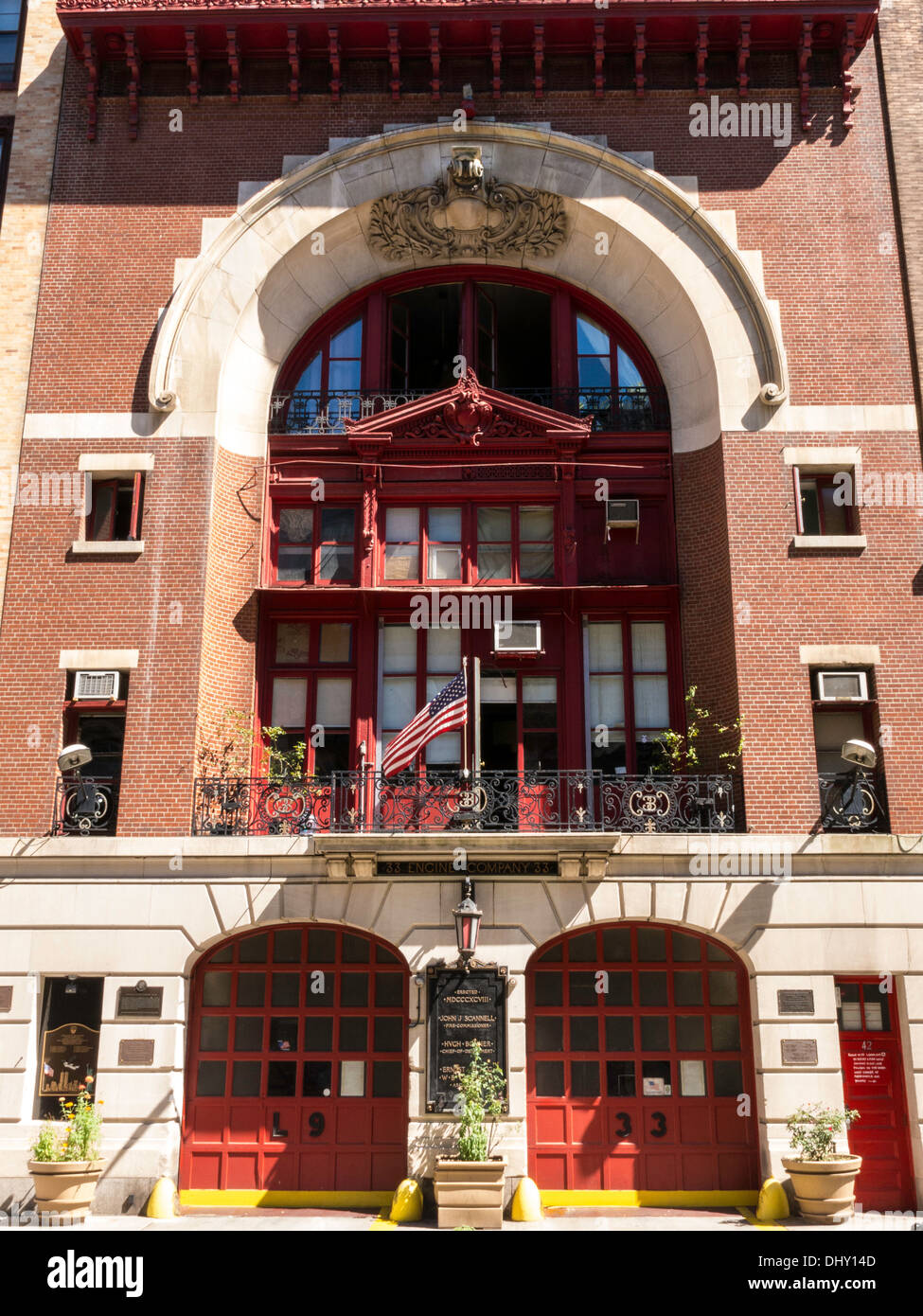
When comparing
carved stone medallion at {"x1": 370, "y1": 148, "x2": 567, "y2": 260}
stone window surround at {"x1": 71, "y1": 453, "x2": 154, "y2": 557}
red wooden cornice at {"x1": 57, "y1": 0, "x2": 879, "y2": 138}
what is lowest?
stone window surround at {"x1": 71, "y1": 453, "x2": 154, "y2": 557}

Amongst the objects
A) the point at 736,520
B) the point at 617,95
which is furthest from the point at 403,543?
the point at 617,95

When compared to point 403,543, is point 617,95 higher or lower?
higher

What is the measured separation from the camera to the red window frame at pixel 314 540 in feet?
64.7

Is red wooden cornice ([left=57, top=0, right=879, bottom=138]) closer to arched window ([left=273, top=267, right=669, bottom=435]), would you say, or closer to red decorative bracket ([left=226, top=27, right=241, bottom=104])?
red decorative bracket ([left=226, top=27, right=241, bottom=104])

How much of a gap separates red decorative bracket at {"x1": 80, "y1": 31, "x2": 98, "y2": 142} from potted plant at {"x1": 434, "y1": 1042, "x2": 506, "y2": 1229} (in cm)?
1674

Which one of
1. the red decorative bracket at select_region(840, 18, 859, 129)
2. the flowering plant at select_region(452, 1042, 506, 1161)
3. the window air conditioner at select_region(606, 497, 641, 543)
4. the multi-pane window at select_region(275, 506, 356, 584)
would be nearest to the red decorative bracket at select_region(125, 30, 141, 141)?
the multi-pane window at select_region(275, 506, 356, 584)

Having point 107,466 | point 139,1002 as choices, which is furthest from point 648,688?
point 107,466

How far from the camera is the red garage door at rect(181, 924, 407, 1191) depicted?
17.1 m

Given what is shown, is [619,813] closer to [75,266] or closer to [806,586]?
[806,586]

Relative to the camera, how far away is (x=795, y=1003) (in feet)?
54.6

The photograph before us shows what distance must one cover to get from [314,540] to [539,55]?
9185 millimetres

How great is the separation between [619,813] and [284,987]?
5.66 meters

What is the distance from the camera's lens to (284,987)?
17859mm

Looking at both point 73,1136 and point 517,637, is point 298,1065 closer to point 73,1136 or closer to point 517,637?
point 73,1136
